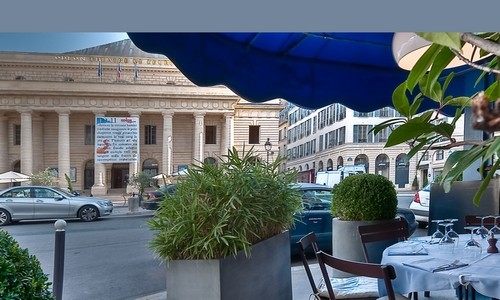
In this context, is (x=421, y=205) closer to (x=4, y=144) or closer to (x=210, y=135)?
(x=210, y=135)

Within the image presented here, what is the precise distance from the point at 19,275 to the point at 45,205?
16.0 ft

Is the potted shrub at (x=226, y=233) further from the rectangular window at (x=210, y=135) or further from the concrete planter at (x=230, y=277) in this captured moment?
the rectangular window at (x=210, y=135)

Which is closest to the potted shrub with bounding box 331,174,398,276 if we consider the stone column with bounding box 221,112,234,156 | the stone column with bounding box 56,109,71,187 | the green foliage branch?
the stone column with bounding box 221,112,234,156

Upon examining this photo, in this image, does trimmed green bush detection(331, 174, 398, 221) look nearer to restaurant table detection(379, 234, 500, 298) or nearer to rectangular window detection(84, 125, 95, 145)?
restaurant table detection(379, 234, 500, 298)

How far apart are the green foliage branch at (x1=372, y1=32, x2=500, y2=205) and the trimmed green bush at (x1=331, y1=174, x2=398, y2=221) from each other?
8.15 feet

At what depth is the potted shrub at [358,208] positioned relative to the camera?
319 cm

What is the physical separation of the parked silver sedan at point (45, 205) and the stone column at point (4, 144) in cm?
42

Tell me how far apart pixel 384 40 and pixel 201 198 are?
232 centimetres

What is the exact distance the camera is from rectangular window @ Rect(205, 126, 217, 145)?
4.21 meters

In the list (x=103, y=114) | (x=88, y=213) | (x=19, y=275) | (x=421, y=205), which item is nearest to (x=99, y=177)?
(x=103, y=114)

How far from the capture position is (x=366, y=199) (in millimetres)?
3213

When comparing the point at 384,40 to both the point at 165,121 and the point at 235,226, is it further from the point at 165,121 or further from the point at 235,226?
the point at 165,121

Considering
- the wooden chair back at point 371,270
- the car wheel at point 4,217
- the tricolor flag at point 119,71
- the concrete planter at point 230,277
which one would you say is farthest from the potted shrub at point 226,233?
the car wheel at point 4,217

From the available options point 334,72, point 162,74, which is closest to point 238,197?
point 334,72
